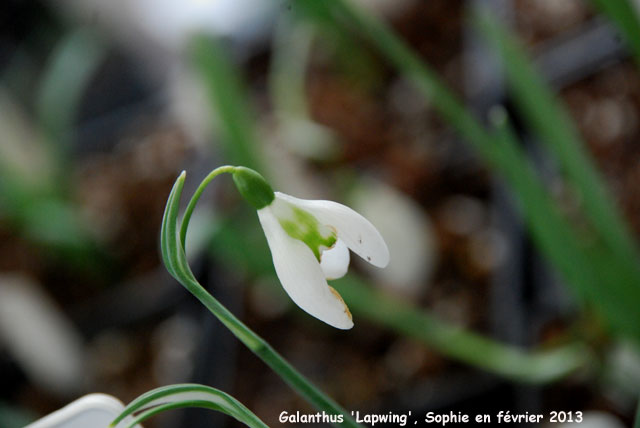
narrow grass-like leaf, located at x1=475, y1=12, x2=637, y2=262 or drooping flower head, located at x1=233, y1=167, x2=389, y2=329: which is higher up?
narrow grass-like leaf, located at x1=475, y1=12, x2=637, y2=262

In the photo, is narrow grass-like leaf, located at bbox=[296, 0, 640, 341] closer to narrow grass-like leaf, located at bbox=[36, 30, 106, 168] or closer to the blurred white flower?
the blurred white flower

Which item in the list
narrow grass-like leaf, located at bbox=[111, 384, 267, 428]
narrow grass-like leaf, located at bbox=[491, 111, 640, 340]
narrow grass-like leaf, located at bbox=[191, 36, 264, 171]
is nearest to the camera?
narrow grass-like leaf, located at bbox=[111, 384, 267, 428]

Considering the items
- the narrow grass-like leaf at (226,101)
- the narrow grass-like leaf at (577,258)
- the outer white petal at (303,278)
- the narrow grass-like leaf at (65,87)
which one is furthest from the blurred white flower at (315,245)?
the narrow grass-like leaf at (65,87)

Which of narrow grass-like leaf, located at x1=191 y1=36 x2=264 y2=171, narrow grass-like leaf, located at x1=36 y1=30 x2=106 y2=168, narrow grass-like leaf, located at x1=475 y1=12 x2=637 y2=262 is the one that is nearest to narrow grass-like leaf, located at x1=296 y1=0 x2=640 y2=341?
narrow grass-like leaf, located at x1=475 y1=12 x2=637 y2=262

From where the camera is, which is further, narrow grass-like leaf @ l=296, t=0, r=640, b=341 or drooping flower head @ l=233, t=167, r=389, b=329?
narrow grass-like leaf @ l=296, t=0, r=640, b=341

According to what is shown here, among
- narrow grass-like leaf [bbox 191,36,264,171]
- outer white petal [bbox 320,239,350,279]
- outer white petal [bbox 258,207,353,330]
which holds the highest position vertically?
narrow grass-like leaf [bbox 191,36,264,171]

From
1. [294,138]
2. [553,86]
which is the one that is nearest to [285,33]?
[294,138]

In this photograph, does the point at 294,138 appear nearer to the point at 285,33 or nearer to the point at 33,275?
the point at 285,33

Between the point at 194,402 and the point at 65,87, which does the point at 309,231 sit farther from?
the point at 65,87

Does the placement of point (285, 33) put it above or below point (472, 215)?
above
